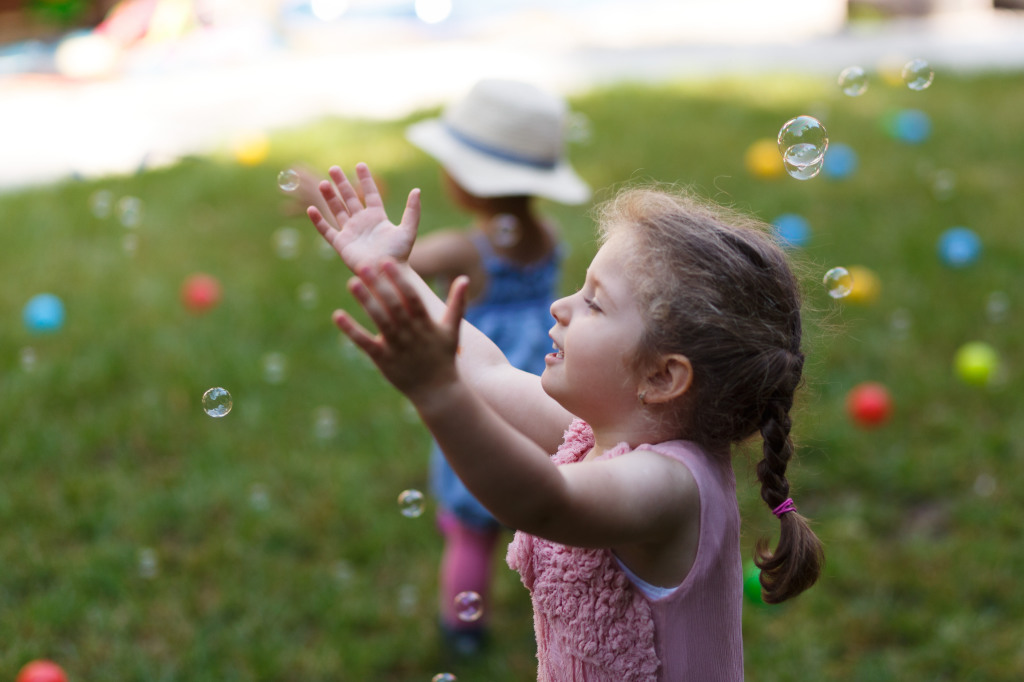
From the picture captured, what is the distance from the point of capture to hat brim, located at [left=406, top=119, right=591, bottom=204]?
9.21 ft

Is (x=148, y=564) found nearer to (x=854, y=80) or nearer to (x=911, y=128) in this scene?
(x=854, y=80)

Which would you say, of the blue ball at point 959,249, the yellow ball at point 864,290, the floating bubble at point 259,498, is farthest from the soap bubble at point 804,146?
the blue ball at point 959,249

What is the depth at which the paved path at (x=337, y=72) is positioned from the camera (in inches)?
290

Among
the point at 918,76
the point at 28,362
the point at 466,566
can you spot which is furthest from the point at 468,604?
the point at 28,362

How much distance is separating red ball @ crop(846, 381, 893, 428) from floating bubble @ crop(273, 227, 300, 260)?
2575 mm

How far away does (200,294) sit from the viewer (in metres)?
4.65

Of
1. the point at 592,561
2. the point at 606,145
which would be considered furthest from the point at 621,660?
the point at 606,145

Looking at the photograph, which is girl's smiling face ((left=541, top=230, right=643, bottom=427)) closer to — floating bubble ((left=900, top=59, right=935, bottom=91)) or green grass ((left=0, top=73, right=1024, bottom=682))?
green grass ((left=0, top=73, right=1024, bottom=682))

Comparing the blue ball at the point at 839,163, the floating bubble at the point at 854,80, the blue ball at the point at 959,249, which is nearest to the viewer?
the floating bubble at the point at 854,80

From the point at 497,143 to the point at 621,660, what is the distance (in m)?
1.80

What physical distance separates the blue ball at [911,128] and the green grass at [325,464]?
666 mm

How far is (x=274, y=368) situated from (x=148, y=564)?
3.88ft

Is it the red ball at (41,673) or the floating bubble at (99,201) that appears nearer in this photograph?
the red ball at (41,673)

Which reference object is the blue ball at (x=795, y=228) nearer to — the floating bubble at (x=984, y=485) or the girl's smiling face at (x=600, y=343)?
the floating bubble at (x=984, y=485)
